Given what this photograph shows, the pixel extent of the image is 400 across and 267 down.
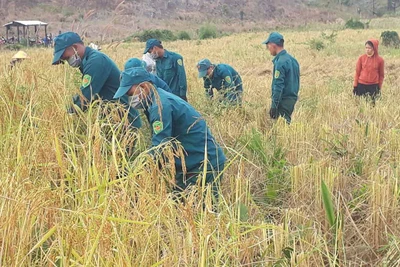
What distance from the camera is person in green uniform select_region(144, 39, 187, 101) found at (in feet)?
20.3

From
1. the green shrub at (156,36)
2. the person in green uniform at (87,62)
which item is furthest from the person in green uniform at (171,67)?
the green shrub at (156,36)

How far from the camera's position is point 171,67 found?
20.4 feet

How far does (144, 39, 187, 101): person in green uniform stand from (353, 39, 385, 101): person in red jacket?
273cm

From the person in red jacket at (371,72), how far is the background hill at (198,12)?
32.8 m

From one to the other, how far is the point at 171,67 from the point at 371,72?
2.97 meters

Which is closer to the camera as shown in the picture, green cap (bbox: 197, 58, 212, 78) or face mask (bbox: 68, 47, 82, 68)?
face mask (bbox: 68, 47, 82, 68)

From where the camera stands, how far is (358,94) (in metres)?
7.07

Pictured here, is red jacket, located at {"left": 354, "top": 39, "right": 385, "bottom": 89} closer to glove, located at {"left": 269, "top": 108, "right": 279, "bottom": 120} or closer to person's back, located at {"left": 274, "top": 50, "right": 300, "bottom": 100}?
person's back, located at {"left": 274, "top": 50, "right": 300, "bottom": 100}

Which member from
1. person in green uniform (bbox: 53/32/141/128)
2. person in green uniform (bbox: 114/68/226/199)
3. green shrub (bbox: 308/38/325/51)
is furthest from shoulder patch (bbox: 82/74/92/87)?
green shrub (bbox: 308/38/325/51)

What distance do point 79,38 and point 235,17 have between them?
57018 millimetres

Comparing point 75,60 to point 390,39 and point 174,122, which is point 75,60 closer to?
point 174,122

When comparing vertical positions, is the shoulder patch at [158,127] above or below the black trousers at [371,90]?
above

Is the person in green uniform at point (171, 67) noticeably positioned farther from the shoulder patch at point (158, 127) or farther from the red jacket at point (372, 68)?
the shoulder patch at point (158, 127)

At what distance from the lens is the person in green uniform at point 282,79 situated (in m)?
5.45
